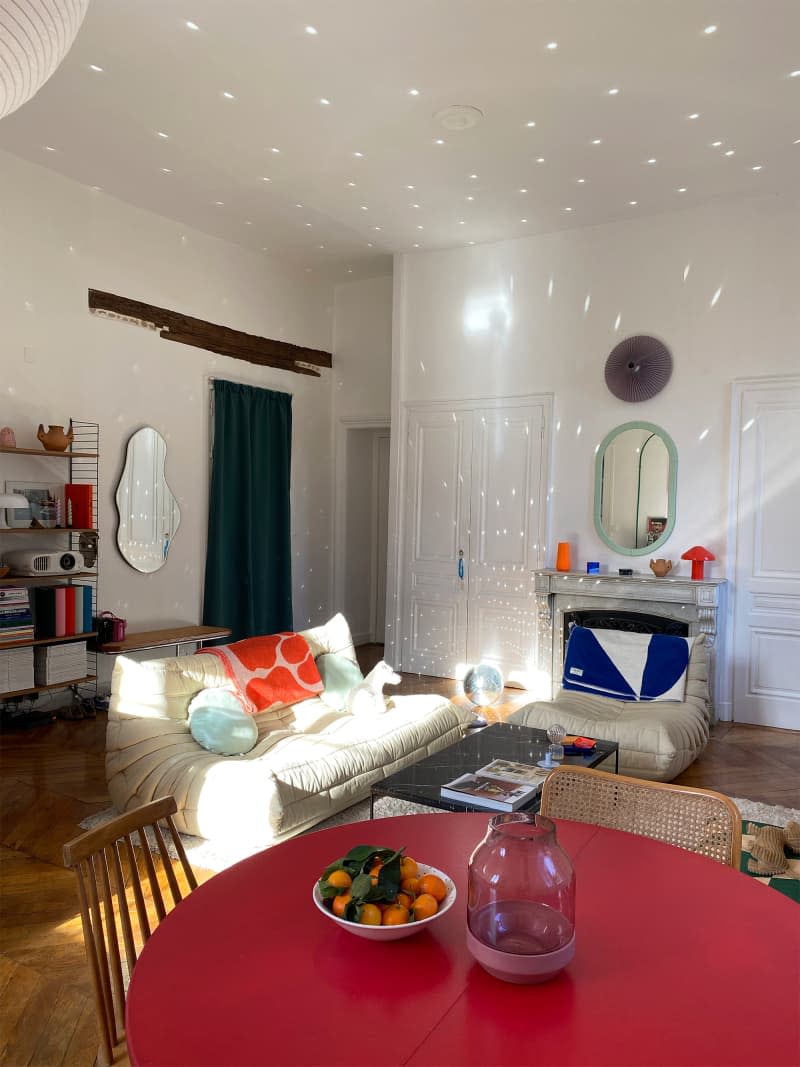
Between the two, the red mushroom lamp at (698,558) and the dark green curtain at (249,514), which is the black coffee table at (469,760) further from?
the dark green curtain at (249,514)

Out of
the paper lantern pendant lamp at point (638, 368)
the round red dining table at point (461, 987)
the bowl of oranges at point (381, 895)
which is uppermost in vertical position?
the paper lantern pendant lamp at point (638, 368)

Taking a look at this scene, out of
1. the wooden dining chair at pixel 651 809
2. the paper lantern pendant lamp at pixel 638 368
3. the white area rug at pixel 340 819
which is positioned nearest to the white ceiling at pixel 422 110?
the paper lantern pendant lamp at pixel 638 368

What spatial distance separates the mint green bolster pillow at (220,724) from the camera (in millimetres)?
3439

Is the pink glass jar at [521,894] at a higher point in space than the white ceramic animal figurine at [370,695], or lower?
higher

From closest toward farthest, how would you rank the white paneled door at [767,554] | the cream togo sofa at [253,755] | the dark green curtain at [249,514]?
the cream togo sofa at [253,755], the white paneled door at [767,554], the dark green curtain at [249,514]

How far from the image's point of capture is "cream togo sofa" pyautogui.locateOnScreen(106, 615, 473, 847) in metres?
3.02

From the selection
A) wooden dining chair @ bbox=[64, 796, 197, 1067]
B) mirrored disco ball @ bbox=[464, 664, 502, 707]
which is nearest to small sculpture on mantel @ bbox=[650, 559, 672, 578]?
mirrored disco ball @ bbox=[464, 664, 502, 707]

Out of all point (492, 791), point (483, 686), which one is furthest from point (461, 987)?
point (483, 686)

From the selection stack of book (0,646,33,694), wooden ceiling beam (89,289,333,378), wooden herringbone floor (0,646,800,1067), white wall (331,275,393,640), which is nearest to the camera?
wooden herringbone floor (0,646,800,1067)

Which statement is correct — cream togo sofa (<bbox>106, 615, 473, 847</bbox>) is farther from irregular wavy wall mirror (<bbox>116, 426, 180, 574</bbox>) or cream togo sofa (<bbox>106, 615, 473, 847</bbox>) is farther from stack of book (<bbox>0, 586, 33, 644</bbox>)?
irregular wavy wall mirror (<bbox>116, 426, 180, 574</bbox>)

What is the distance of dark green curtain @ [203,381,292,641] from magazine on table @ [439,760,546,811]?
3.72 m

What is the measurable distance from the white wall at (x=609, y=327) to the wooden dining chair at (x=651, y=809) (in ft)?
12.4

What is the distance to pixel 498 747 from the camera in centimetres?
346

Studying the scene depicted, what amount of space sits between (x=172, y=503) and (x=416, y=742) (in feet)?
9.96
